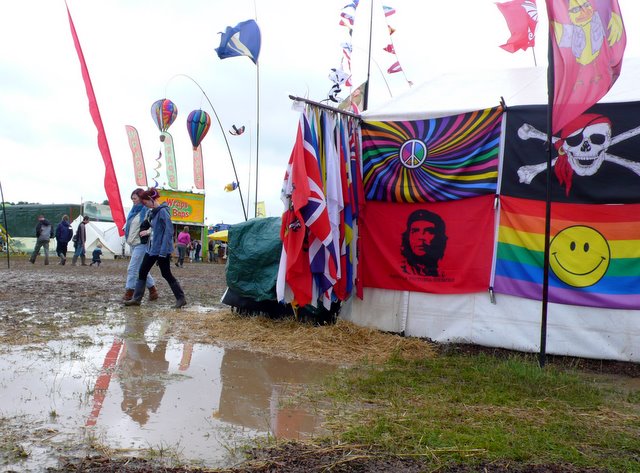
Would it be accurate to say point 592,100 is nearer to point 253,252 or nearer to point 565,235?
point 565,235

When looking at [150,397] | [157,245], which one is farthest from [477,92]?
[150,397]

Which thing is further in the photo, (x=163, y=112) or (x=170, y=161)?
(x=170, y=161)

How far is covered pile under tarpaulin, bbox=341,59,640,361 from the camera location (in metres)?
6.31

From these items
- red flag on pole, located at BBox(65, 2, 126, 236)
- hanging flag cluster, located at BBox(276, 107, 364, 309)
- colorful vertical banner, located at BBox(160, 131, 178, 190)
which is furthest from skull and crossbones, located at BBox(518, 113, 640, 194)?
colorful vertical banner, located at BBox(160, 131, 178, 190)

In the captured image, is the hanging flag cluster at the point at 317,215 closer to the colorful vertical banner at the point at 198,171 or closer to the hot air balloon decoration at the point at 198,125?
the hot air balloon decoration at the point at 198,125

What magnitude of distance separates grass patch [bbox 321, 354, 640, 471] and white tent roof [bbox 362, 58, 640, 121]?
3.01 meters

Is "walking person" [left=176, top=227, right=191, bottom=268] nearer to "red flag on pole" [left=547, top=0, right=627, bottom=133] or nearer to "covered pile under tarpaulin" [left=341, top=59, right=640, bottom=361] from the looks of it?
"covered pile under tarpaulin" [left=341, top=59, right=640, bottom=361]

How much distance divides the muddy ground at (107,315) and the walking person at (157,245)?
315 millimetres

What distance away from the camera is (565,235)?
657 cm

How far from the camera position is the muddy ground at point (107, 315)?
313 cm

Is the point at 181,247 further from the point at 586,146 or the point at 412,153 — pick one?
the point at 586,146

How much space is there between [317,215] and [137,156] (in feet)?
104

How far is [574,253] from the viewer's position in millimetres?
6535

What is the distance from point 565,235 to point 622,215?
59 centimetres
